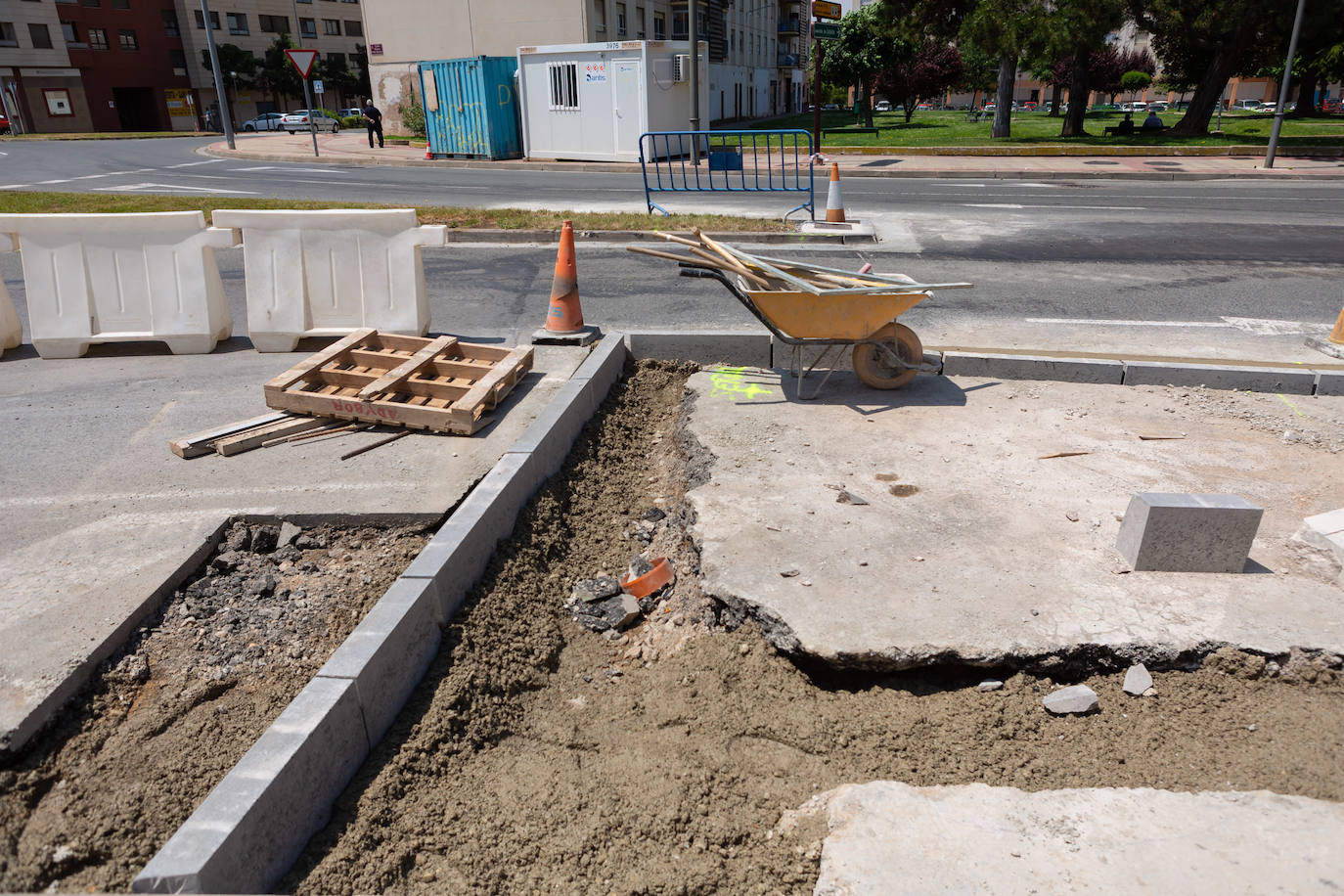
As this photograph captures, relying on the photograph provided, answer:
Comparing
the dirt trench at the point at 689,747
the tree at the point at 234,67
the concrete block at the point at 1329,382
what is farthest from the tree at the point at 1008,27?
the tree at the point at 234,67

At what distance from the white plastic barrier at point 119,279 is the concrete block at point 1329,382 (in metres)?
8.00

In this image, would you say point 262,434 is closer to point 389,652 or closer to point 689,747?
point 389,652

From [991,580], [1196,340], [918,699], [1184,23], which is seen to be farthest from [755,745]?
[1184,23]

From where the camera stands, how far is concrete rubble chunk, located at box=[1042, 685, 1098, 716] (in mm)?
3195

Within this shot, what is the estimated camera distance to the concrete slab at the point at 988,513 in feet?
11.4

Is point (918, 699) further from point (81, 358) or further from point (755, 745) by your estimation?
point (81, 358)

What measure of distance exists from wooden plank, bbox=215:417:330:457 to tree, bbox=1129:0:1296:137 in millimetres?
29366

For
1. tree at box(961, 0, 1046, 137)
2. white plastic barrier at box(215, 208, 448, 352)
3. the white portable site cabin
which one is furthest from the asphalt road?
tree at box(961, 0, 1046, 137)

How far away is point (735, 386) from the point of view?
20.7 feet

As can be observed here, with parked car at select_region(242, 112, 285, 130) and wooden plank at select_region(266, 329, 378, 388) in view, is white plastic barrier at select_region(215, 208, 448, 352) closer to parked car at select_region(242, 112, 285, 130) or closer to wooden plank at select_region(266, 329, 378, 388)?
wooden plank at select_region(266, 329, 378, 388)

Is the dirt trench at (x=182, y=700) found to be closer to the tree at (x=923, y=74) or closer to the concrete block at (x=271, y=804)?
the concrete block at (x=271, y=804)

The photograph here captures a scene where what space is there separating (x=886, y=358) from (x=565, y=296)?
2.55 metres

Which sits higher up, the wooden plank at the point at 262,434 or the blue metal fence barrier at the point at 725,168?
the blue metal fence barrier at the point at 725,168

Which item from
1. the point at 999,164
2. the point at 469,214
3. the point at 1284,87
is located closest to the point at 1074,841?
the point at 469,214
